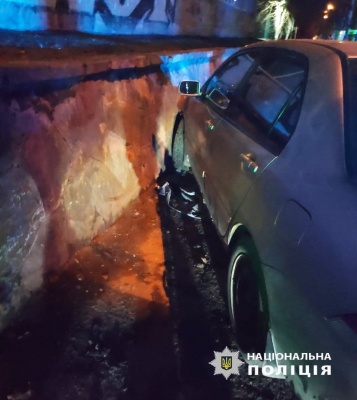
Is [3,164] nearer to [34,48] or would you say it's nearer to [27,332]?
[27,332]

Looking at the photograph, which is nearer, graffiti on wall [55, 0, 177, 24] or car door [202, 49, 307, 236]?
car door [202, 49, 307, 236]

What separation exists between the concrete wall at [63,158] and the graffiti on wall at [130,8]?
18.3ft

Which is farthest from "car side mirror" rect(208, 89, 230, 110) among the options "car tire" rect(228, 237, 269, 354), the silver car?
"car tire" rect(228, 237, 269, 354)

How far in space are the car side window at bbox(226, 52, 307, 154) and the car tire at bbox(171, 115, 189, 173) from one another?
6.21 feet

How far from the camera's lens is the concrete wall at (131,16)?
8.57 m

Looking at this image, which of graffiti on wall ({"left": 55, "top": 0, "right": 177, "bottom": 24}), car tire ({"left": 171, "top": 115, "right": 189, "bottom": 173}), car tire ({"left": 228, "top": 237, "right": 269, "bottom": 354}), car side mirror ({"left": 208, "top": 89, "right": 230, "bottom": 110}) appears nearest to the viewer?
car tire ({"left": 228, "top": 237, "right": 269, "bottom": 354})

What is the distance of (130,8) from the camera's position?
11.9m

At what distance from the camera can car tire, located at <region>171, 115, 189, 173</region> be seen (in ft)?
17.9

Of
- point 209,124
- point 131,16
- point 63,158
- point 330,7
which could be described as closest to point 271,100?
point 209,124
